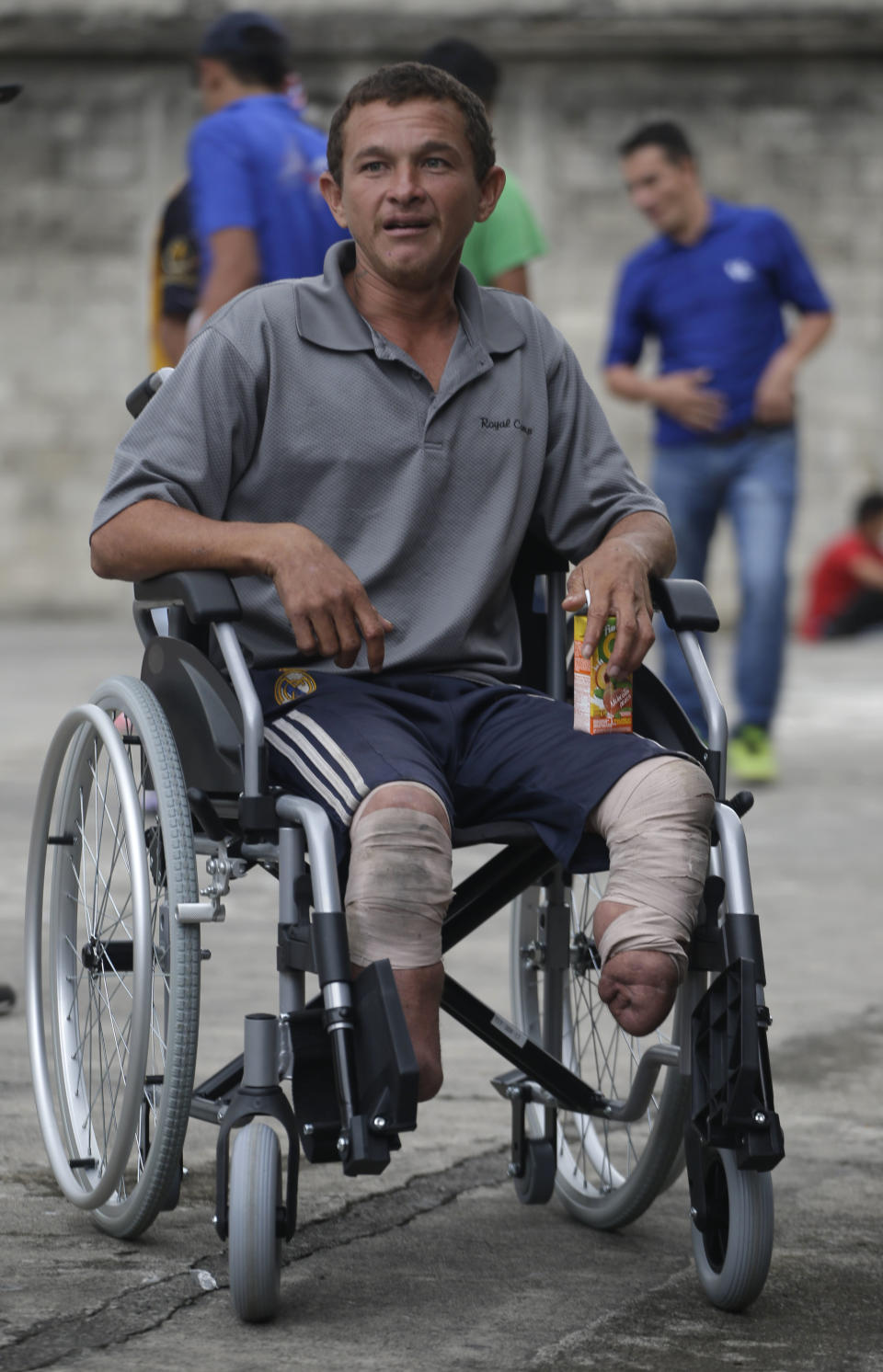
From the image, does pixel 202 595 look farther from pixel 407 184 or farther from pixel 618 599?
pixel 407 184

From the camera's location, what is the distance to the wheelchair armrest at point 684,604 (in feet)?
9.58

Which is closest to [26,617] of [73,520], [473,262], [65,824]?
[73,520]

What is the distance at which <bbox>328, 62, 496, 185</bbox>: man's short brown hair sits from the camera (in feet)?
9.78

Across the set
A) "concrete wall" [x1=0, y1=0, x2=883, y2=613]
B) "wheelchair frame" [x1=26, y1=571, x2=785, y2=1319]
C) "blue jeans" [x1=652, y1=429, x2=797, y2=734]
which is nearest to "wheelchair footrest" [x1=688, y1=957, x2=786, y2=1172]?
"wheelchair frame" [x1=26, y1=571, x2=785, y2=1319]

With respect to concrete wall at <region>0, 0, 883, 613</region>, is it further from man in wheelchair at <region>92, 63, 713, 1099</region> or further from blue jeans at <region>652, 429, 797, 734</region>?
man in wheelchair at <region>92, 63, 713, 1099</region>

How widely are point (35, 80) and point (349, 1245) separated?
543 inches

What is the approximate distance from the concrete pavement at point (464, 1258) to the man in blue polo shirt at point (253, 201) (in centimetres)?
167

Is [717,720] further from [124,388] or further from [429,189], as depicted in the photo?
[124,388]

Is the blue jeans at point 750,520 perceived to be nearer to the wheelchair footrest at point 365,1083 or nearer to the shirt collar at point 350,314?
the shirt collar at point 350,314

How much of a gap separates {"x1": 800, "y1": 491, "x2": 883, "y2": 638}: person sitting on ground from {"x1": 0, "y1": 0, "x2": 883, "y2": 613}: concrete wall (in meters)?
1.32

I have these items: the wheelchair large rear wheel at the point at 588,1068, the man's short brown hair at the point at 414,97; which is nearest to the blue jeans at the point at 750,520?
the wheelchair large rear wheel at the point at 588,1068

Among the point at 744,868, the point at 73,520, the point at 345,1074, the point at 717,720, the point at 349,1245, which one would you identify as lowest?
the point at 349,1245

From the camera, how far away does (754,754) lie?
24.0 feet

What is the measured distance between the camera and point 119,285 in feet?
51.3
